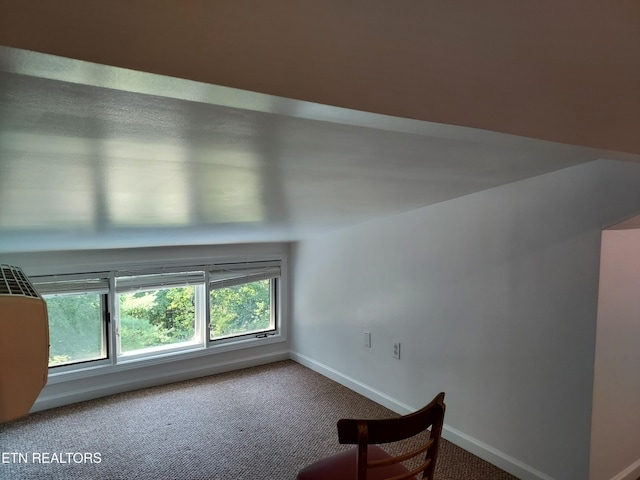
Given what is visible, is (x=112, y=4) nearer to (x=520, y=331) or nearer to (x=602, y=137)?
(x=602, y=137)

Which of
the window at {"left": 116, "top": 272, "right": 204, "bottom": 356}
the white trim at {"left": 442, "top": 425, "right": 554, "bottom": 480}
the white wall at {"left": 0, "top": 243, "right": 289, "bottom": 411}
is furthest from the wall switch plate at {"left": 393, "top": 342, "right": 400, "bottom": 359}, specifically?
the window at {"left": 116, "top": 272, "right": 204, "bottom": 356}

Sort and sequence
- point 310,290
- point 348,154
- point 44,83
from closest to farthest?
point 44,83
point 348,154
point 310,290

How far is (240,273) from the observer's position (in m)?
4.16

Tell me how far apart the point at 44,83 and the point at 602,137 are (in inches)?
56.9

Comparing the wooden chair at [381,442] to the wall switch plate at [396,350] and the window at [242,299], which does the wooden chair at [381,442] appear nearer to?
the wall switch plate at [396,350]

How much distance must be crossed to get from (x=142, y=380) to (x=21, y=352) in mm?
3236

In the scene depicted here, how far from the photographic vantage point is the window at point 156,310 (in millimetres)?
3379

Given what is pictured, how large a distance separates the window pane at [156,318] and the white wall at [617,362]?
333cm

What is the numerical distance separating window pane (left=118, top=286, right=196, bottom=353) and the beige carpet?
445 millimetres

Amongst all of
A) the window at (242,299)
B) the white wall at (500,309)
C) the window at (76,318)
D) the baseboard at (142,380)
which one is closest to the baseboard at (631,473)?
the white wall at (500,309)

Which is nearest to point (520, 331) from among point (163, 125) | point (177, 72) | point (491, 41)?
point (491, 41)

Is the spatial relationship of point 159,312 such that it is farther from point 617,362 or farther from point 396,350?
point 617,362

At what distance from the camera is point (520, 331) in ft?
7.63

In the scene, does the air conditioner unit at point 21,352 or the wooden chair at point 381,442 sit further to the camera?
the wooden chair at point 381,442
